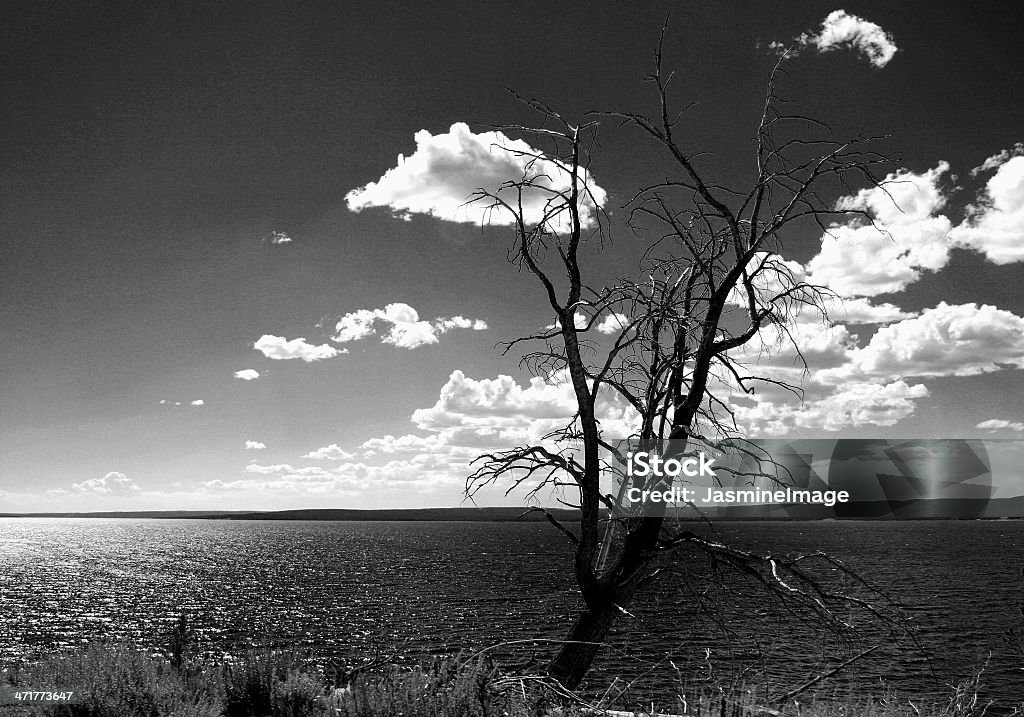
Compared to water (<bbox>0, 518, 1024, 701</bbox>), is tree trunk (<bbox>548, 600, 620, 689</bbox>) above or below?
above

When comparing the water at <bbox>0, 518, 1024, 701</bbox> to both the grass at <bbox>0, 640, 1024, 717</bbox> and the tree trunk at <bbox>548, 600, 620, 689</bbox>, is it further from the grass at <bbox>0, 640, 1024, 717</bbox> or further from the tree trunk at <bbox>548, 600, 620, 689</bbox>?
the grass at <bbox>0, 640, 1024, 717</bbox>

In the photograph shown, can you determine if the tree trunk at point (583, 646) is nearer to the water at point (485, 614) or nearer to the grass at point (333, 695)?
the grass at point (333, 695)

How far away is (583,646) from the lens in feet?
26.4

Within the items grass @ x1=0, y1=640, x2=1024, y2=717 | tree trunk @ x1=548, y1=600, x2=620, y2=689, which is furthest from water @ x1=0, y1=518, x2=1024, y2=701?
grass @ x1=0, y1=640, x2=1024, y2=717

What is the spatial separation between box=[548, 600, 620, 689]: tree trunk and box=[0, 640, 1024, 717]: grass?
0.43 meters

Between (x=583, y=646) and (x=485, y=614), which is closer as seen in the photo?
(x=583, y=646)

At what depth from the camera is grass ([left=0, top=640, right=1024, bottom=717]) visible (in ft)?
23.1

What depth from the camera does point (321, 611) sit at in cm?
5803

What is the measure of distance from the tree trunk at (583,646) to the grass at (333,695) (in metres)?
0.43

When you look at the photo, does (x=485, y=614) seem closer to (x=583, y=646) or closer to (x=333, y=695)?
(x=333, y=695)

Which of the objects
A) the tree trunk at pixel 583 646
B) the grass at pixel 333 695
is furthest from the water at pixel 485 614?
the grass at pixel 333 695

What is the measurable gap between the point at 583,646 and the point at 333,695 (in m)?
2.80

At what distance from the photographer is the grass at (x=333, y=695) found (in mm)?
7051

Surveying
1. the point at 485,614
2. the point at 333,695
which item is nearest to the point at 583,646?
the point at 333,695
